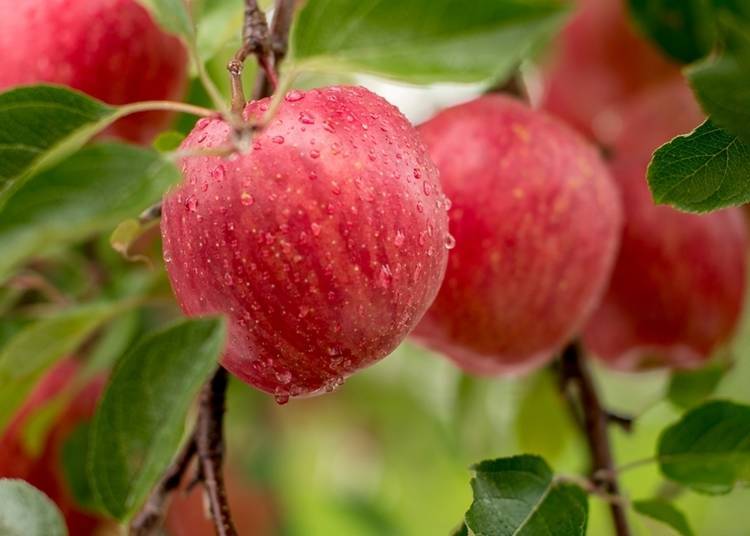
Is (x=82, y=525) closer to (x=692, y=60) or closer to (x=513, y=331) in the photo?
(x=513, y=331)

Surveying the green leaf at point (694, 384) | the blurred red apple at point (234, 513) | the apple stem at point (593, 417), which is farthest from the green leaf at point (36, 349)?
the green leaf at point (694, 384)

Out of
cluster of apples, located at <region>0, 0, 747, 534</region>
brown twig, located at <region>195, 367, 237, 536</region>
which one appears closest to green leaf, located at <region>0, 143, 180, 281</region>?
cluster of apples, located at <region>0, 0, 747, 534</region>

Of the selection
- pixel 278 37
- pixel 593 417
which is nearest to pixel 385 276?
pixel 278 37

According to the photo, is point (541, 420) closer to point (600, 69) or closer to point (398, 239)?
point (600, 69)

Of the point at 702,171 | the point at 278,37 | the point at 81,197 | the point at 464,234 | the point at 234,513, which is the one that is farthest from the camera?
the point at 234,513

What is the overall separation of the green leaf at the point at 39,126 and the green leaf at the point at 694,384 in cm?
67

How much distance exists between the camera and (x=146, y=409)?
645 millimetres

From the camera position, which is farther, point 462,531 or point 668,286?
point 668,286

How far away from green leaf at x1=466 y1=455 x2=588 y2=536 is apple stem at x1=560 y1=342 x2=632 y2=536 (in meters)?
0.14

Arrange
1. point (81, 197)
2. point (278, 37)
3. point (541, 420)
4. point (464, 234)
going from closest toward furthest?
point (81, 197)
point (278, 37)
point (464, 234)
point (541, 420)

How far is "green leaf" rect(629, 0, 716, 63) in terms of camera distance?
1021 mm

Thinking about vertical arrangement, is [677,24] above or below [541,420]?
above

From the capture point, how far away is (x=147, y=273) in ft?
3.69

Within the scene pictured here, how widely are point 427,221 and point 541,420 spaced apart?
725 mm
